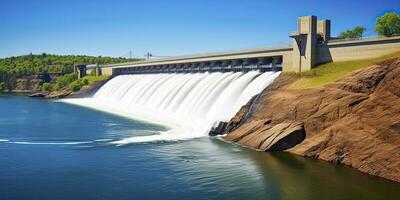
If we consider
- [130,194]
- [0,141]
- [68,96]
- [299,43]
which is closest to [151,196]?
[130,194]

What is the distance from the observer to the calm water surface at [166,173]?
82.9ft

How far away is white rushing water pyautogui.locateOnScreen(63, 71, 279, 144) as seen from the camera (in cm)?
4734

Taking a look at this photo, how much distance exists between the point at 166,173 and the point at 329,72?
79.7ft

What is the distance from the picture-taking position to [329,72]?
4538 centimetres

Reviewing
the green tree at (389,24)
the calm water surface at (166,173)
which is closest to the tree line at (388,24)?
the green tree at (389,24)

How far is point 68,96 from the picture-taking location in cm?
10862

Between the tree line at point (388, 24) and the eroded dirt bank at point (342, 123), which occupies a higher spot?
the tree line at point (388, 24)

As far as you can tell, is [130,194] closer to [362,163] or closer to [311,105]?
[362,163]

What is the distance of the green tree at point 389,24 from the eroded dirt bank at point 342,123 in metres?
31.7

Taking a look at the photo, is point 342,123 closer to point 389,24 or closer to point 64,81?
point 389,24

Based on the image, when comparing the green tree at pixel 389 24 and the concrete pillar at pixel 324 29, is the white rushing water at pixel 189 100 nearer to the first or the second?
the concrete pillar at pixel 324 29

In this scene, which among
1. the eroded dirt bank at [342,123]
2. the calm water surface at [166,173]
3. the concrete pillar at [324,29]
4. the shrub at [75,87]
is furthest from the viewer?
the shrub at [75,87]

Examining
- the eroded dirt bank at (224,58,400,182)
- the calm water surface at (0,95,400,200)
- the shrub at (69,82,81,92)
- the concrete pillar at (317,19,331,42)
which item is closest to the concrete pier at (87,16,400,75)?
Result: the concrete pillar at (317,19,331,42)

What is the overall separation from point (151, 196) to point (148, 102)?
156 ft
